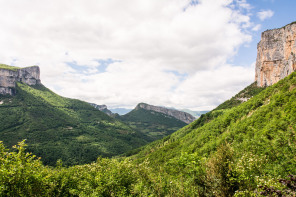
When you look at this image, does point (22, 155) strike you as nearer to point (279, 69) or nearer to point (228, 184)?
point (228, 184)

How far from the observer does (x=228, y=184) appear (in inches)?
523

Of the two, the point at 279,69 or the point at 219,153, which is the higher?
the point at 279,69

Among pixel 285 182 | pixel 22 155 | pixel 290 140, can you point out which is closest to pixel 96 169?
pixel 22 155

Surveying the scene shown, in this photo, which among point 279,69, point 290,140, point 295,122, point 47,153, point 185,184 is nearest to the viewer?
point 185,184

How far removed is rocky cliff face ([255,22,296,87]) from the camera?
12524 cm

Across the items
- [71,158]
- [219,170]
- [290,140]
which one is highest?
[290,140]

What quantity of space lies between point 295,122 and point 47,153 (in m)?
236

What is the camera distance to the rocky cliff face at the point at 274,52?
125244 mm

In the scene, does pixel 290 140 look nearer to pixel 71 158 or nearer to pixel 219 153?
pixel 219 153

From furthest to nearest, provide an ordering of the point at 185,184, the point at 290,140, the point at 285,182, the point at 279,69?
the point at 279,69, the point at 290,140, the point at 185,184, the point at 285,182

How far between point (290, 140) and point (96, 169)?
3066cm

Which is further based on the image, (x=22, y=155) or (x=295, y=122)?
(x=295, y=122)

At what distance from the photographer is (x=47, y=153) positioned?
188500 mm

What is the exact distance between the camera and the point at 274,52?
143 meters
